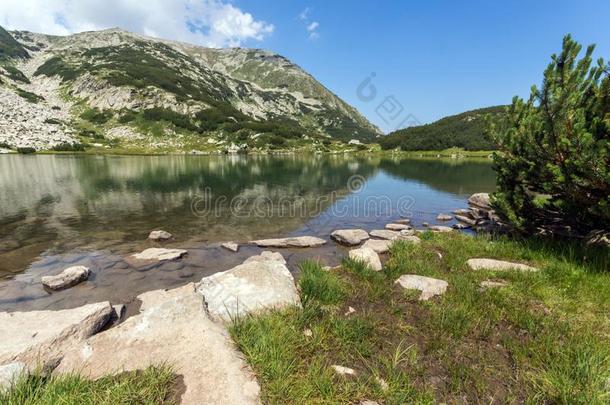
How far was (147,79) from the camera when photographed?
165 metres

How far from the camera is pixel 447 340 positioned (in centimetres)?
552

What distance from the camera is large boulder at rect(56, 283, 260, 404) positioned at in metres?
4.10

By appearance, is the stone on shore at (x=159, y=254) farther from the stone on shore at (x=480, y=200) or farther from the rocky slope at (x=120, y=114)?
the rocky slope at (x=120, y=114)

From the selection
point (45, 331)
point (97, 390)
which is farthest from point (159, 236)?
point (97, 390)

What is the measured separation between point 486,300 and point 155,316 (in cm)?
763

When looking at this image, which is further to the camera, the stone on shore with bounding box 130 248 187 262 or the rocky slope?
the rocky slope

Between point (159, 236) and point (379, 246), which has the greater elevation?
point (379, 246)

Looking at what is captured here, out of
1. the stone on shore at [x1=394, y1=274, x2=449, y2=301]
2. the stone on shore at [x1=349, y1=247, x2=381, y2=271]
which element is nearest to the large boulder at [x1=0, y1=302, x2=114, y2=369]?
the stone on shore at [x1=349, y1=247, x2=381, y2=271]

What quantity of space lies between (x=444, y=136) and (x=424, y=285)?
177 metres

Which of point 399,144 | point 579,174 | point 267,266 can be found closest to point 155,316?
point 267,266

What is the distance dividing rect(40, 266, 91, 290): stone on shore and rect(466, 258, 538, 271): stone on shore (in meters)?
14.2

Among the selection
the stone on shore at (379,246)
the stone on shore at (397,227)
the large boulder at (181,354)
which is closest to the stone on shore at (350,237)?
the stone on shore at (379,246)

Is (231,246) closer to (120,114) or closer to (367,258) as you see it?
(367,258)

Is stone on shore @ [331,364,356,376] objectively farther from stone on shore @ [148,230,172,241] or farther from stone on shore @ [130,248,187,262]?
stone on shore @ [148,230,172,241]
